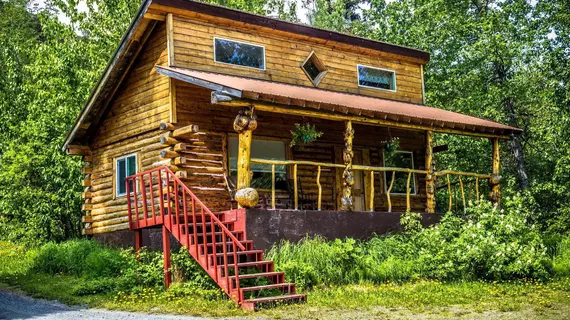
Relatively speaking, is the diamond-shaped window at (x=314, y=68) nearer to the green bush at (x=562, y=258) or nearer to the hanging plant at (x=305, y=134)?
the hanging plant at (x=305, y=134)

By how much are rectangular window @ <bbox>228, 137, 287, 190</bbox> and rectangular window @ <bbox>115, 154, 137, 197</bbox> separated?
2686 millimetres

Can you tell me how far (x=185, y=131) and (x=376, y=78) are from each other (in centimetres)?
753

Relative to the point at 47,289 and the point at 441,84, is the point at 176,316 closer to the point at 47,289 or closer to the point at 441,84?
the point at 47,289

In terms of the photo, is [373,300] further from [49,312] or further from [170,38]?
[170,38]

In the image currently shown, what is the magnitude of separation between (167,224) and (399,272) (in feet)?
16.2

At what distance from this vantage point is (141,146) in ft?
55.5

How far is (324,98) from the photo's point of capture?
16094 millimetres

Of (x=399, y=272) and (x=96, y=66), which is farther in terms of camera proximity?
(x=96, y=66)

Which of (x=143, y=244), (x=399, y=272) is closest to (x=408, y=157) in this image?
(x=399, y=272)

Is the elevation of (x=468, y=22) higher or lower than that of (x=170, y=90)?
higher

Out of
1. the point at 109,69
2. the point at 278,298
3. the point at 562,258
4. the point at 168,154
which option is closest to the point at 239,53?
the point at 109,69

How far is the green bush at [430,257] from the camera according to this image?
13336mm

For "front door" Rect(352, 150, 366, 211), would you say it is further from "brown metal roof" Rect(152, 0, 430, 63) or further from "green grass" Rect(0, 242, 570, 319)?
"green grass" Rect(0, 242, 570, 319)

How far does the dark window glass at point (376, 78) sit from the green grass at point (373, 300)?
8.12 metres
